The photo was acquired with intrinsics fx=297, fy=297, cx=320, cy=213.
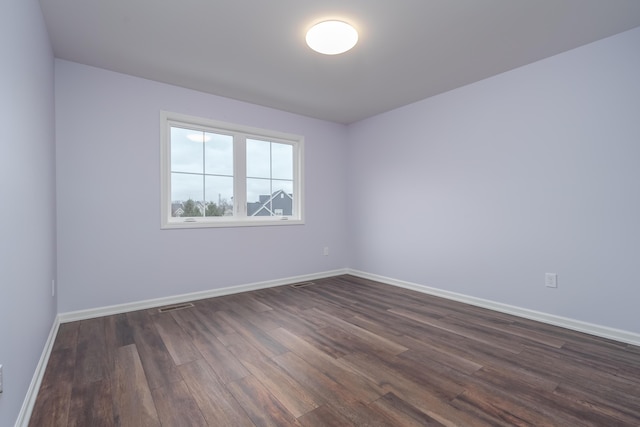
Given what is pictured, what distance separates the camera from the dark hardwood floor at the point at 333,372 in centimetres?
151

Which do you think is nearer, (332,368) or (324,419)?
(324,419)

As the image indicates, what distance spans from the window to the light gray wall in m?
1.20

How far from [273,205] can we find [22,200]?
2.86 metres

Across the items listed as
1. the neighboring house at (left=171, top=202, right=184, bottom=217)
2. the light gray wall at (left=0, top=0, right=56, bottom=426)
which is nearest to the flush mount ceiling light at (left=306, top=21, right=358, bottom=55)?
the light gray wall at (left=0, top=0, right=56, bottom=426)

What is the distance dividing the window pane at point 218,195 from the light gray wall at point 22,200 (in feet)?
5.12

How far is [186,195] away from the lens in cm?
354

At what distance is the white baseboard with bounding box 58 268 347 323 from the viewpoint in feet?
9.20

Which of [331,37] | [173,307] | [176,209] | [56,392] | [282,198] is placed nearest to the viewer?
[56,392]

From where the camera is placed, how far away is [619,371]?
75.2 inches

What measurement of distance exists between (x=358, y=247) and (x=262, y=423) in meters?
3.45

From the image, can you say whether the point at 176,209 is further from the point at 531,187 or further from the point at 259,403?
the point at 531,187

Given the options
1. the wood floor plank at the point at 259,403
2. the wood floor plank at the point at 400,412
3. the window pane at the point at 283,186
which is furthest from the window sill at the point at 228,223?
the wood floor plank at the point at 400,412

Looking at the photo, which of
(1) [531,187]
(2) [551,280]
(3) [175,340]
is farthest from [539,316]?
(3) [175,340]

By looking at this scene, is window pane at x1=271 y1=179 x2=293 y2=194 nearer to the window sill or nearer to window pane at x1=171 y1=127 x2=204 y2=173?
the window sill
